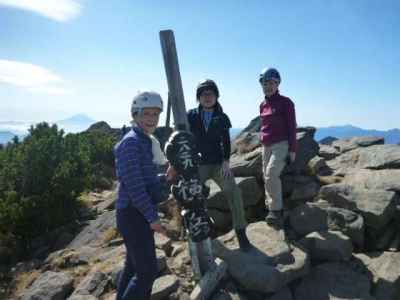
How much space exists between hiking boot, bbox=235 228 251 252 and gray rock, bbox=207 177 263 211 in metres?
2.39

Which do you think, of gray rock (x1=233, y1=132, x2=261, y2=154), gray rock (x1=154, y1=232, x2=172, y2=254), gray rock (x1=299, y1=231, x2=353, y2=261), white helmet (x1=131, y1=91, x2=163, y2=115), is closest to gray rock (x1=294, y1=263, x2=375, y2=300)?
gray rock (x1=299, y1=231, x2=353, y2=261)

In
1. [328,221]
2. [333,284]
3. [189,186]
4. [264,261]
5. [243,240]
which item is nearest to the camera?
[189,186]

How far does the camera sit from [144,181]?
4.68 m

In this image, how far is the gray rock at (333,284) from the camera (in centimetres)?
666

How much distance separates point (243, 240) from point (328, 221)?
2.60 meters

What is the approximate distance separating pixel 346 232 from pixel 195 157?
4387 mm

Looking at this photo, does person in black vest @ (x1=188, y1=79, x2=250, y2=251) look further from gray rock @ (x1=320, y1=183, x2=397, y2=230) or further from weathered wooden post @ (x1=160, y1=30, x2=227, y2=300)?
gray rock @ (x1=320, y1=183, x2=397, y2=230)

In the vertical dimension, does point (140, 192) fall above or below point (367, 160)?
above

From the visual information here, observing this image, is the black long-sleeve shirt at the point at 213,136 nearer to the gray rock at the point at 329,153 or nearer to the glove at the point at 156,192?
the glove at the point at 156,192

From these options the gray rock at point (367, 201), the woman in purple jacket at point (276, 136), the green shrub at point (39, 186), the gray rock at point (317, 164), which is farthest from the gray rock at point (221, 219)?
the green shrub at point (39, 186)

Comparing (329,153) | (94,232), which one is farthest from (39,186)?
(329,153)

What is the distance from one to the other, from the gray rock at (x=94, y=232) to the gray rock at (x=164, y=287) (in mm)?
3816

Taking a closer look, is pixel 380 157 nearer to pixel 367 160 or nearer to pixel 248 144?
pixel 367 160

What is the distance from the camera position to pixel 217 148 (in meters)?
6.95
